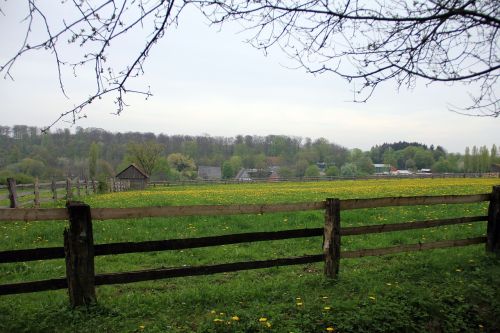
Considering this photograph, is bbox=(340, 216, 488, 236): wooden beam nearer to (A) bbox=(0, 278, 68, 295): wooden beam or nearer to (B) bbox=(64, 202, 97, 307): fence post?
(B) bbox=(64, 202, 97, 307): fence post

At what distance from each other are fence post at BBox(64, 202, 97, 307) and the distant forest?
1358 inches

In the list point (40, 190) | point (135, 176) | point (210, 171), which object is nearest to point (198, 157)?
point (210, 171)

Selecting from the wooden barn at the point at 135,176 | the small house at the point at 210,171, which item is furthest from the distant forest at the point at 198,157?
the wooden barn at the point at 135,176

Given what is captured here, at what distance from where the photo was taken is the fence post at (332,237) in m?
5.20

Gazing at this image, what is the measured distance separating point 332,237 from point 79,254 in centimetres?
323

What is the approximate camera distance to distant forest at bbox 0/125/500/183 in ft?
178

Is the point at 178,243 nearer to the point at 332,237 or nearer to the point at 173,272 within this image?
the point at 173,272

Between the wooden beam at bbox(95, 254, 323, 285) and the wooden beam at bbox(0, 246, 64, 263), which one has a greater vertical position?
the wooden beam at bbox(0, 246, 64, 263)

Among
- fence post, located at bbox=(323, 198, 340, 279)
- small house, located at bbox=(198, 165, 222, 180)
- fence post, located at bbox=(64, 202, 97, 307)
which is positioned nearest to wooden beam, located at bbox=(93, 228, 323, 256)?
fence post, located at bbox=(64, 202, 97, 307)

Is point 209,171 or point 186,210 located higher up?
point 186,210

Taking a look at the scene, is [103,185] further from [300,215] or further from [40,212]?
[40,212]

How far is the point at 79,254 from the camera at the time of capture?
408cm

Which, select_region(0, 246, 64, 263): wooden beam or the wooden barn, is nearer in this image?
select_region(0, 246, 64, 263): wooden beam

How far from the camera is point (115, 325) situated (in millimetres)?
3918
